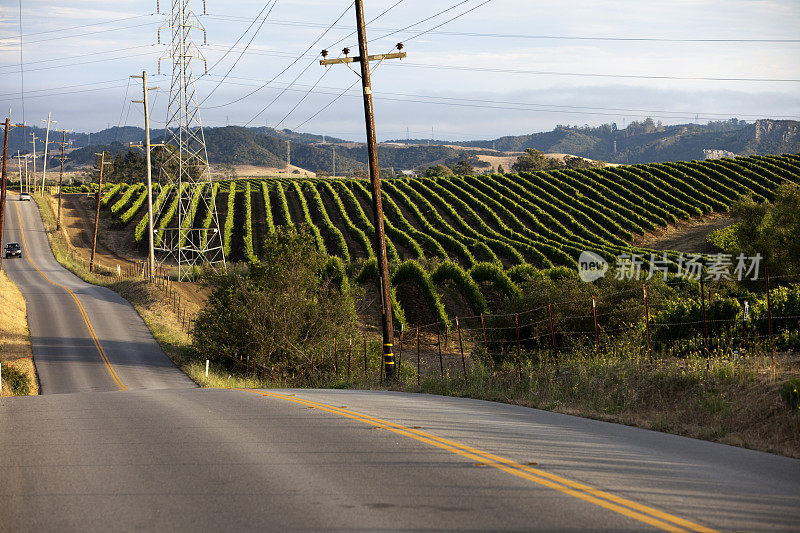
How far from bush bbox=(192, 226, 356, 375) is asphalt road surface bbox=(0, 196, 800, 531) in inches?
676

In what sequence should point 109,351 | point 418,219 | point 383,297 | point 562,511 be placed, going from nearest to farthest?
point 562,511 → point 383,297 → point 109,351 → point 418,219

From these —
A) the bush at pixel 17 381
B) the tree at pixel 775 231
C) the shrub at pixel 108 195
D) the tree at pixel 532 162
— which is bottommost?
the bush at pixel 17 381

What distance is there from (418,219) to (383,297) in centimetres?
5623

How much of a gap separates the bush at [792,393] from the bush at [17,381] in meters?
27.8

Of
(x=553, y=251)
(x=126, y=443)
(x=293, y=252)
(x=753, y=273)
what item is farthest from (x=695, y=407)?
(x=553, y=251)

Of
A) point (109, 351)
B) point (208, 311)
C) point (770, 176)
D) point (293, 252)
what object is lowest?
point (109, 351)

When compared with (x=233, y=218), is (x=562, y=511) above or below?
below

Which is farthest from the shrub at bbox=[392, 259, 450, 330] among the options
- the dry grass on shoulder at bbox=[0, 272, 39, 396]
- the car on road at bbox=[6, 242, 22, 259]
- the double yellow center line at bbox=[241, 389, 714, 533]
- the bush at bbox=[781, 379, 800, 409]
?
the car on road at bbox=[6, 242, 22, 259]

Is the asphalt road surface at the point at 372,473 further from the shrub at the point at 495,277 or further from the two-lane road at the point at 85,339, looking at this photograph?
the shrub at the point at 495,277

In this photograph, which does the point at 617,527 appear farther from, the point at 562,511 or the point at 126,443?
the point at 126,443

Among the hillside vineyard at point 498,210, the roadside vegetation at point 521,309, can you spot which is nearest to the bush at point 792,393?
the roadside vegetation at point 521,309

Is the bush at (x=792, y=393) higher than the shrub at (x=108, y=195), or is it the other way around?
the shrub at (x=108, y=195)

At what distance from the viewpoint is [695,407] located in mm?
10516

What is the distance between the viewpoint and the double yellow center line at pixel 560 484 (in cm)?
543
